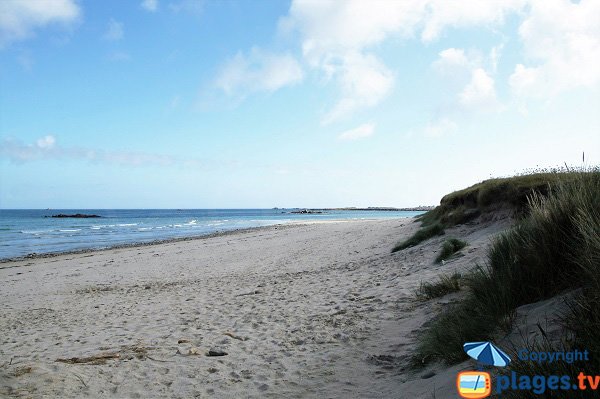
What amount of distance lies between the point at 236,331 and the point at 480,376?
4564 mm

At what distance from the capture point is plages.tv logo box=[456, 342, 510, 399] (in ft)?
8.87

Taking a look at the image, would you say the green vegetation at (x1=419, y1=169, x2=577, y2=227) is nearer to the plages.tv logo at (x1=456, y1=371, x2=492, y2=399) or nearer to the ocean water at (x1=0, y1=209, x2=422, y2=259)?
the plages.tv logo at (x1=456, y1=371, x2=492, y2=399)

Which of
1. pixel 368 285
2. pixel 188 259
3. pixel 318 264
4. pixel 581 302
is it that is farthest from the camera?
pixel 188 259

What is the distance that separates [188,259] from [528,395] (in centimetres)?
1717

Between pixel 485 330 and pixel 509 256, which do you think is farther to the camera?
pixel 509 256

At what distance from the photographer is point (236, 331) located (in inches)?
262

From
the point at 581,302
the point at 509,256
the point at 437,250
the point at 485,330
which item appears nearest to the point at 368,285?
the point at 437,250

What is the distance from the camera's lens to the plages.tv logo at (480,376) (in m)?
2.71

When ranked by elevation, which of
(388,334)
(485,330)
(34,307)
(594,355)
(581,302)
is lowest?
(34,307)

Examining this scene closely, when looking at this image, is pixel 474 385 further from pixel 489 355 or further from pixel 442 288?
pixel 442 288

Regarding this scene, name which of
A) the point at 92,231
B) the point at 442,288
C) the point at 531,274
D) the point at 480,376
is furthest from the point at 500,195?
the point at 92,231

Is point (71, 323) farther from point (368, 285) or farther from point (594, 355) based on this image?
point (594, 355)

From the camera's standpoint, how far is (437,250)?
1069 cm

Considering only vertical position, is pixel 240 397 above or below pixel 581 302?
below
